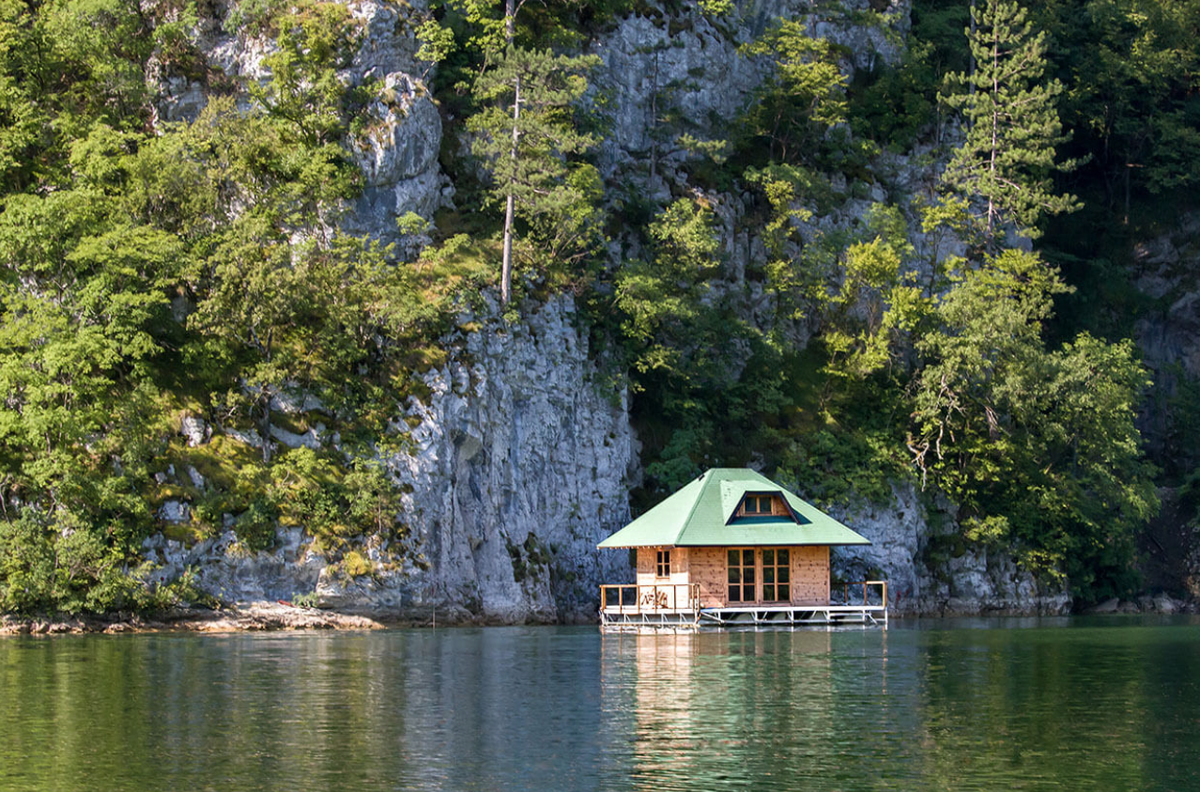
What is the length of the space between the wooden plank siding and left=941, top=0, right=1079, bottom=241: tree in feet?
94.4

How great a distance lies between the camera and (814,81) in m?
68.8

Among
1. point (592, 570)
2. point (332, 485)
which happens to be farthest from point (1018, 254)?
point (332, 485)

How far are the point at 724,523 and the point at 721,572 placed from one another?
1930mm

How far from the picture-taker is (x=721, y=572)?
49.9 m

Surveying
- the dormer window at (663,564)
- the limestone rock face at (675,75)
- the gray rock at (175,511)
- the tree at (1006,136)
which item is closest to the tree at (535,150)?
the limestone rock face at (675,75)

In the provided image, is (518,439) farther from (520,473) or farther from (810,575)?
(810,575)

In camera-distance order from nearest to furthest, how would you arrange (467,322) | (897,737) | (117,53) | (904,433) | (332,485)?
(897,737) < (332,485) < (467,322) < (117,53) < (904,433)

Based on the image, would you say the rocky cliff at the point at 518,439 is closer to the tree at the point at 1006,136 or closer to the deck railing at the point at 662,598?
the deck railing at the point at 662,598

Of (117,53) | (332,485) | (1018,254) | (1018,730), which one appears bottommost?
(1018,730)

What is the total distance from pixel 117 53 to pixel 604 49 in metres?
22.4

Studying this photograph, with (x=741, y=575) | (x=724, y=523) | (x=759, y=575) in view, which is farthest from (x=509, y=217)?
(x=759, y=575)

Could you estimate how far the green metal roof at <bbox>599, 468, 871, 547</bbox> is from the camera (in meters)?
48.8

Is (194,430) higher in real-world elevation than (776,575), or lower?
higher

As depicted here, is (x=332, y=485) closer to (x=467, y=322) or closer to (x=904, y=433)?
(x=467, y=322)
